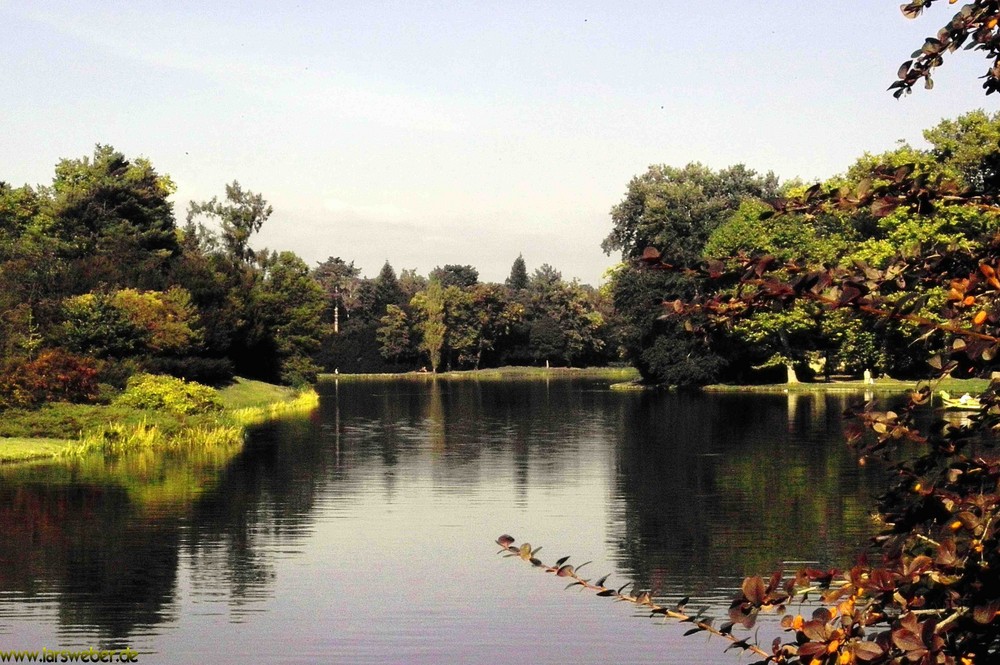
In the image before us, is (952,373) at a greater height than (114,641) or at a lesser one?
greater

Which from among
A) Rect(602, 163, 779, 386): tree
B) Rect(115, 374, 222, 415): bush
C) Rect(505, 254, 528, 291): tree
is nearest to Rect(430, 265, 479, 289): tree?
Rect(505, 254, 528, 291): tree

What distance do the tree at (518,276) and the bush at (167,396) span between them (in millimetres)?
105651

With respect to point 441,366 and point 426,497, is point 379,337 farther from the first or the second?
point 426,497

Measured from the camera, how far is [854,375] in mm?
87812

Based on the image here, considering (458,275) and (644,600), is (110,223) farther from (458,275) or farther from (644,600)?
(458,275)

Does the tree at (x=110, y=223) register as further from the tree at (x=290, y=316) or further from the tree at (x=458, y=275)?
the tree at (x=458, y=275)

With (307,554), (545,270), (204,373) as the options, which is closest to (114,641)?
(307,554)

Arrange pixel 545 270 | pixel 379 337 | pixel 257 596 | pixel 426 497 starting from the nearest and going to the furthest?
pixel 257 596 < pixel 426 497 < pixel 379 337 < pixel 545 270

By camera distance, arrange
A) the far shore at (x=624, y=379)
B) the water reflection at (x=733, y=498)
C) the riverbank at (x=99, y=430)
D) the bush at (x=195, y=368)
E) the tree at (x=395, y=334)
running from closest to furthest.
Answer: the water reflection at (x=733, y=498) → the riverbank at (x=99, y=430) → the bush at (x=195, y=368) → the far shore at (x=624, y=379) → the tree at (x=395, y=334)

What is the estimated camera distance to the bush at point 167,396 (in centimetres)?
4403

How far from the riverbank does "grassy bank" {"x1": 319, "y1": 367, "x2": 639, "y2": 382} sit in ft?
219

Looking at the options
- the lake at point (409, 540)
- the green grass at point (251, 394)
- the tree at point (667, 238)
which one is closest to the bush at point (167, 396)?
the lake at point (409, 540)

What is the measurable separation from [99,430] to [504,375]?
7973 cm

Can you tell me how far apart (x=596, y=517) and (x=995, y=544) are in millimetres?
21082
